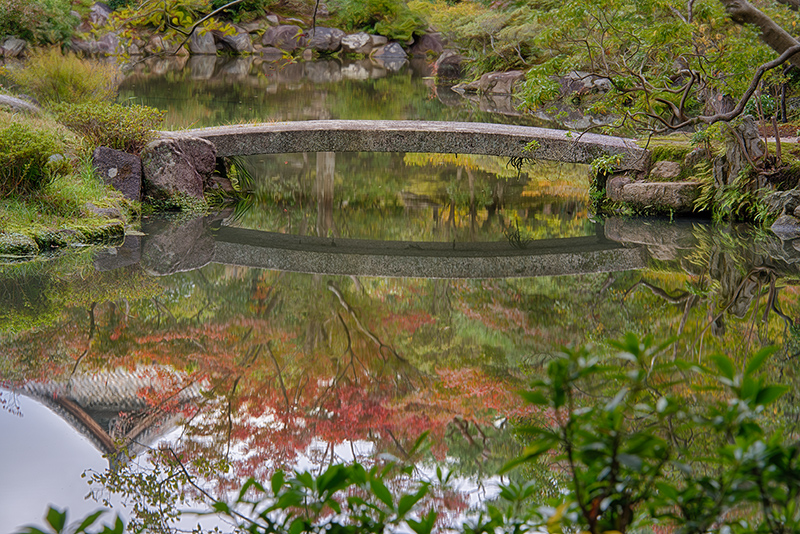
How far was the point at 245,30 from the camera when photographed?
3072 centimetres

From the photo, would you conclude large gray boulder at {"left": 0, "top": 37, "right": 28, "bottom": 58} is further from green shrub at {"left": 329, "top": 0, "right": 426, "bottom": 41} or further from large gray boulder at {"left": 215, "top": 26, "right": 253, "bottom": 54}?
green shrub at {"left": 329, "top": 0, "right": 426, "bottom": 41}

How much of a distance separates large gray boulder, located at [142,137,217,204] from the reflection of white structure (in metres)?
4.75

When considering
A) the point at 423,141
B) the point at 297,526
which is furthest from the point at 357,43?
Answer: the point at 297,526

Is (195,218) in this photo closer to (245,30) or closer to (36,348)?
(36,348)

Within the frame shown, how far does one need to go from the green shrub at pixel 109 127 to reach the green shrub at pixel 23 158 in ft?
4.28

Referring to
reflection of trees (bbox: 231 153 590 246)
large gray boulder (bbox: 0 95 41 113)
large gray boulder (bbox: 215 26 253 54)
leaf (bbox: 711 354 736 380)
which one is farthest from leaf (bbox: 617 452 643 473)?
large gray boulder (bbox: 215 26 253 54)

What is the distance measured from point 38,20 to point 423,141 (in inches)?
825

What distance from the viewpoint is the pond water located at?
295 centimetres

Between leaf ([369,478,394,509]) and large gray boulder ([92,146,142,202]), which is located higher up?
leaf ([369,478,394,509])

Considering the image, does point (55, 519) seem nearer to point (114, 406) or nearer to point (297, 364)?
point (114, 406)

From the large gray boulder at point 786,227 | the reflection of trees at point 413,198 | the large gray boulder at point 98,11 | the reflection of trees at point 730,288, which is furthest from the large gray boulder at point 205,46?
the reflection of trees at point 730,288

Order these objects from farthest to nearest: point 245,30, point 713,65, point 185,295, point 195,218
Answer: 1. point 245,30
2. point 195,218
3. point 713,65
4. point 185,295

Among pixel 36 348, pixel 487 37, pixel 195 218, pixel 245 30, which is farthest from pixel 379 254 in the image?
pixel 245 30

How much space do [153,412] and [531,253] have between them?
4.09 meters
